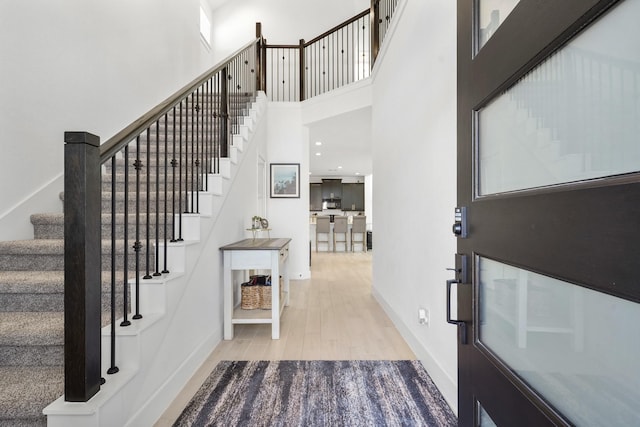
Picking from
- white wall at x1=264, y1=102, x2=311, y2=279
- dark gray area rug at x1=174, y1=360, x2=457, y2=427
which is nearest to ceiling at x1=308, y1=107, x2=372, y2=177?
white wall at x1=264, y1=102, x2=311, y2=279

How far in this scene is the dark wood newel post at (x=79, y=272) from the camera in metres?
1.10

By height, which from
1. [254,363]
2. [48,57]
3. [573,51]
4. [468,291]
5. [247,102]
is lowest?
[254,363]

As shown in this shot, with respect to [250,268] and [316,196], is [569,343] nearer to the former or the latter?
[250,268]

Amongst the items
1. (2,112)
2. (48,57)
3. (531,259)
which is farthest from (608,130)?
(48,57)

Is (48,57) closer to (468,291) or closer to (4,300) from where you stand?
(4,300)

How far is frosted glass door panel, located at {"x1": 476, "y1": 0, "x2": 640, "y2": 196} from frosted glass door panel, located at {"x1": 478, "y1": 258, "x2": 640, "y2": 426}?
0.24 meters

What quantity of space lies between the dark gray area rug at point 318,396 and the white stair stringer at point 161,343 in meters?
0.20

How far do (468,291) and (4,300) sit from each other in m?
2.28

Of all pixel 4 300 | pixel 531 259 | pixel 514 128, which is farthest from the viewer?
pixel 4 300

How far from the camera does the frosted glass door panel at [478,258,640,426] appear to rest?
0.52 metres

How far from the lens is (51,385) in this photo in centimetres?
127

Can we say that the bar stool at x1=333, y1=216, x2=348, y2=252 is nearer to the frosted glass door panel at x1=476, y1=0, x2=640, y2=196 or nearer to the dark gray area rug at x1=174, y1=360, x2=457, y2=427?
the dark gray area rug at x1=174, y1=360, x2=457, y2=427

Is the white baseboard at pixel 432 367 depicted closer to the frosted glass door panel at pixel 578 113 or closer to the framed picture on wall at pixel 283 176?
the frosted glass door panel at pixel 578 113

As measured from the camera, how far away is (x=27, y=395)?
3.98ft
